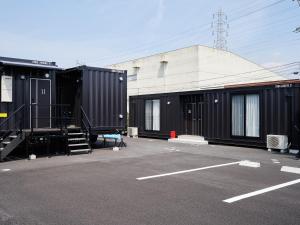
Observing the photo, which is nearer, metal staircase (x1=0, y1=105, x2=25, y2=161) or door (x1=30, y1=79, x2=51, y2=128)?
metal staircase (x1=0, y1=105, x2=25, y2=161)

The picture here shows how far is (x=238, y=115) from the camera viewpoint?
1497 cm

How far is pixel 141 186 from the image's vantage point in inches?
272

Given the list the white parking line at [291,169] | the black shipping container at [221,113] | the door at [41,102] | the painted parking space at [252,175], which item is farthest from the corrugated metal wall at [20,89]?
the white parking line at [291,169]

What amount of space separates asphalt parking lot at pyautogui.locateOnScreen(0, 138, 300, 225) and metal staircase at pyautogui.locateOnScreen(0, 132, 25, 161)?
1.67ft

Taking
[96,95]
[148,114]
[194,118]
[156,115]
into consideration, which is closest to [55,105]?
[96,95]

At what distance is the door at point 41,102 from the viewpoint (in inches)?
486

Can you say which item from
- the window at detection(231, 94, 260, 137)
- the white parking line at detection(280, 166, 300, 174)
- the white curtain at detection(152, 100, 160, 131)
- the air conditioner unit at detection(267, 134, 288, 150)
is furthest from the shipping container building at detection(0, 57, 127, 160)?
the white parking line at detection(280, 166, 300, 174)

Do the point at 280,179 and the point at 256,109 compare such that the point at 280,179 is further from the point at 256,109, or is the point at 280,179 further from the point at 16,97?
the point at 16,97

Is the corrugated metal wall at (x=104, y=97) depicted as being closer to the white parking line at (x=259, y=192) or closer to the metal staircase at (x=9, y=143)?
the metal staircase at (x=9, y=143)

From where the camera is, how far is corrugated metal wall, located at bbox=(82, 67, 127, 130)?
1323 centimetres

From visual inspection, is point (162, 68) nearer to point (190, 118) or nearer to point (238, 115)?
point (190, 118)

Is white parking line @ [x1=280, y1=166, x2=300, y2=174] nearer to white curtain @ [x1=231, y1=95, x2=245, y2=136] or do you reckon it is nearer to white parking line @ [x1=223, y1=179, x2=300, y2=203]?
white parking line @ [x1=223, y1=179, x2=300, y2=203]

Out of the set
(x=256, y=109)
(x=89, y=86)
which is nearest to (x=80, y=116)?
(x=89, y=86)

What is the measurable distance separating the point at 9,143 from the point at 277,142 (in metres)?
10.4
